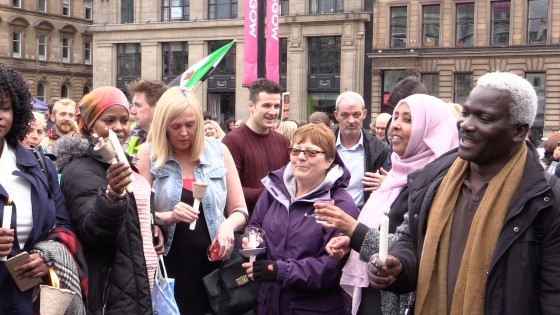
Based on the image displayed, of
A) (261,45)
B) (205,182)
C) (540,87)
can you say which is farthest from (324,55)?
(205,182)

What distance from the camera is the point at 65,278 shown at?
3.53m

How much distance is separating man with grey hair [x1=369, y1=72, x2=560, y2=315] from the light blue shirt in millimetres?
3111

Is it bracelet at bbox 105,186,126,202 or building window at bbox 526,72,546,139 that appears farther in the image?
building window at bbox 526,72,546,139

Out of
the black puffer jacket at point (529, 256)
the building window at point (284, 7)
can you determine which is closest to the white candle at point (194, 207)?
the black puffer jacket at point (529, 256)

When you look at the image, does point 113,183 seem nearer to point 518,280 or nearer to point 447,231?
point 447,231

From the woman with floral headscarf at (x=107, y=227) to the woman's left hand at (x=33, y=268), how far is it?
1.19 feet

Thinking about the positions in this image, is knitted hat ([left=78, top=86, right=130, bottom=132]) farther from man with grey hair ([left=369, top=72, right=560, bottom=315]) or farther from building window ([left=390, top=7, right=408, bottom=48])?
building window ([left=390, top=7, right=408, bottom=48])

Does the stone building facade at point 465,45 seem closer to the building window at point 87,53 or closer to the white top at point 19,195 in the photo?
the building window at point 87,53

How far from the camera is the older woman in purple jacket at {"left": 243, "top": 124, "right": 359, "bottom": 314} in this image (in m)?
4.39

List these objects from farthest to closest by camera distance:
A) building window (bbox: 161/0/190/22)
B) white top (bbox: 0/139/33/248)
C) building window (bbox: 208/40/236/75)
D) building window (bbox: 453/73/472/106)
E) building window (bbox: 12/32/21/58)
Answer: building window (bbox: 12/32/21/58), building window (bbox: 161/0/190/22), building window (bbox: 208/40/236/75), building window (bbox: 453/73/472/106), white top (bbox: 0/139/33/248)

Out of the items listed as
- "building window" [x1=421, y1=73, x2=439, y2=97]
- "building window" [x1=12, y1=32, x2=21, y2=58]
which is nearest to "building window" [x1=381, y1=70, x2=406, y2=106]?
"building window" [x1=421, y1=73, x2=439, y2=97]

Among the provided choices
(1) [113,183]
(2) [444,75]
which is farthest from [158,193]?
(2) [444,75]

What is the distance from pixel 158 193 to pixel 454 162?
A: 214 centimetres

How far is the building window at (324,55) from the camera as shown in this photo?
4512 centimetres
